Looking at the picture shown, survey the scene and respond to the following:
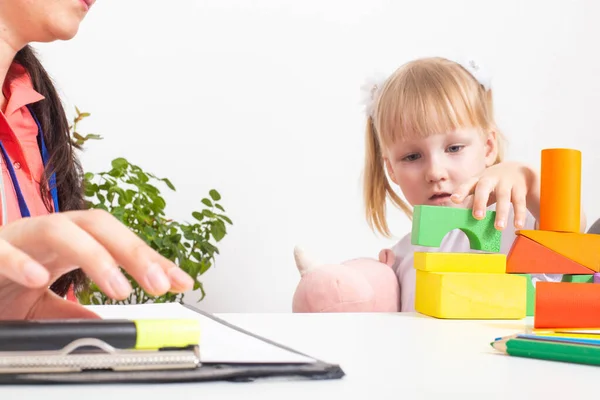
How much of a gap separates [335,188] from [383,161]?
1.56 ft

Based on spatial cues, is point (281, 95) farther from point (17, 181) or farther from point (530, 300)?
point (530, 300)

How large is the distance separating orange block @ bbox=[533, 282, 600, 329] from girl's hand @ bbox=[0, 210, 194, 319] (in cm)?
32

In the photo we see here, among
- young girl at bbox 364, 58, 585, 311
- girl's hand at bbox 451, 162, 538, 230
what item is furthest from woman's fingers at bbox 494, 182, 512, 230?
young girl at bbox 364, 58, 585, 311

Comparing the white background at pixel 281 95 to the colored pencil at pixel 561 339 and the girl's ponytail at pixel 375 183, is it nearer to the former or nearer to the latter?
the girl's ponytail at pixel 375 183

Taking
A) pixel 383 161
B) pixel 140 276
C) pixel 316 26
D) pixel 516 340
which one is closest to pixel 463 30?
pixel 316 26

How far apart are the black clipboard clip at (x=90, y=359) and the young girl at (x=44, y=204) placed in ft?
0.11

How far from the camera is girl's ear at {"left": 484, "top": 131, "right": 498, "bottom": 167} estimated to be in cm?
148

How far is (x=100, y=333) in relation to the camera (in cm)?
34

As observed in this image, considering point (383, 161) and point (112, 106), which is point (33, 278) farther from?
point (112, 106)

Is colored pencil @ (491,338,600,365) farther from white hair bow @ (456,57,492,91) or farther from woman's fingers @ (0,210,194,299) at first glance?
white hair bow @ (456,57,492,91)

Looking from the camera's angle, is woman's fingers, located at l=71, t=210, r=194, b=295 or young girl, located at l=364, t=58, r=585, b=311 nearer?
woman's fingers, located at l=71, t=210, r=194, b=295

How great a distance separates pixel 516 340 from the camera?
0.45 metres

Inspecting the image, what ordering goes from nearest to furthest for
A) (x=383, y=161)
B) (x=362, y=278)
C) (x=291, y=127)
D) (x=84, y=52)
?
(x=362, y=278) → (x=383, y=161) → (x=84, y=52) → (x=291, y=127)

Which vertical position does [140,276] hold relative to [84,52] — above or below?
below
